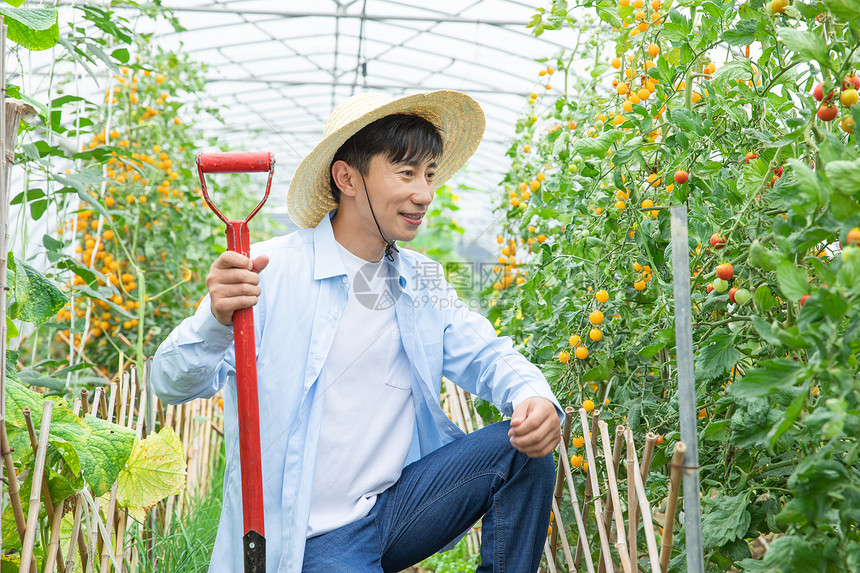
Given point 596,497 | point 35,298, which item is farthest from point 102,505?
point 596,497

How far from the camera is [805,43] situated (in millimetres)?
796

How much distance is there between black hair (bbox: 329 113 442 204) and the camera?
Answer: 4.76ft

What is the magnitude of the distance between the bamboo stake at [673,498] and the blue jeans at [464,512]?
1.08 ft

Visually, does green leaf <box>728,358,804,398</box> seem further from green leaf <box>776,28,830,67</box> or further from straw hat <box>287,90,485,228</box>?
straw hat <box>287,90,485,228</box>

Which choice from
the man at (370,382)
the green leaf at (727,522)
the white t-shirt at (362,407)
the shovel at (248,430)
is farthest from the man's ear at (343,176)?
the green leaf at (727,522)

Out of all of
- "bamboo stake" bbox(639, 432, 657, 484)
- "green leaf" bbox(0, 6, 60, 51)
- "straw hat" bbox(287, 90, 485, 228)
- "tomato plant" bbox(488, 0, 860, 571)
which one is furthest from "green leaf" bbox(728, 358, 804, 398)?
"green leaf" bbox(0, 6, 60, 51)

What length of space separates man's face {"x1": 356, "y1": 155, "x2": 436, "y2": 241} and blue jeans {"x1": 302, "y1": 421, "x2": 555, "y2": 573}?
16.3 inches

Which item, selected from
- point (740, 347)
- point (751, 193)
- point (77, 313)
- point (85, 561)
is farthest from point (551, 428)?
point (77, 313)

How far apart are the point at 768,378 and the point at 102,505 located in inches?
47.6

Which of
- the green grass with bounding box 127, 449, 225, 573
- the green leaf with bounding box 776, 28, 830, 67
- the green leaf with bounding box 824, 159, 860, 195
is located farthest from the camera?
the green grass with bounding box 127, 449, 225, 573

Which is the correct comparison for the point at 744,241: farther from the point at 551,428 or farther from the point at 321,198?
the point at 321,198

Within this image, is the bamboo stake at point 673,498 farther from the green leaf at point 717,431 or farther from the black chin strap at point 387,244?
the black chin strap at point 387,244

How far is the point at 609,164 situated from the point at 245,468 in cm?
85

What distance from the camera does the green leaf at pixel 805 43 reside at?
0.79 m
